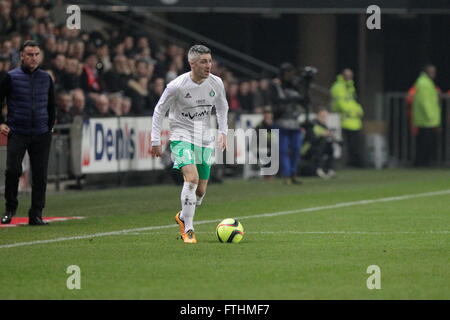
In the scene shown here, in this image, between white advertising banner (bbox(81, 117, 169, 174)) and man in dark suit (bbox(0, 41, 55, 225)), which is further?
white advertising banner (bbox(81, 117, 169, 174))

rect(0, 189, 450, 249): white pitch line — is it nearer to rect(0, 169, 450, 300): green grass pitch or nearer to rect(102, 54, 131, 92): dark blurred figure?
rect(0, 169, 450, 300): green grass pitch

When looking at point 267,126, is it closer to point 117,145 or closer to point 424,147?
point 117,145

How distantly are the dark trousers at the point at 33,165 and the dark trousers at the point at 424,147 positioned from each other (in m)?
18.2

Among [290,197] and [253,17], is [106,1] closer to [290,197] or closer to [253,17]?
[253,17]

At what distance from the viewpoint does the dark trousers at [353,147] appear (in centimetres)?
3328

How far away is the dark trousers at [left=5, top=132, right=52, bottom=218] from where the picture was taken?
1677cm

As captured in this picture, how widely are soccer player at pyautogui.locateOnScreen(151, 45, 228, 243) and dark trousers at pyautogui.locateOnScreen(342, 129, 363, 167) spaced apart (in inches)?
736

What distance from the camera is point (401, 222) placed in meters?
16.9

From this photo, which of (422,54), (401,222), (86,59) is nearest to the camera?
(401,222)

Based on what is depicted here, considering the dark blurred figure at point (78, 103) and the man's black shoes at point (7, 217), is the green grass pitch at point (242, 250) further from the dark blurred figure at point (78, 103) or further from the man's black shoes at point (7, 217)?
the dark blurred figure at point (78, 103)

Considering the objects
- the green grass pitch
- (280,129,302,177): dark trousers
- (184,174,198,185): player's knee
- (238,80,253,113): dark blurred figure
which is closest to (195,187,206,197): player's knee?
the green grass pitch

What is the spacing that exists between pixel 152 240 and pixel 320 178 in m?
14.1

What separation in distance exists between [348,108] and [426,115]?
2.24 metres

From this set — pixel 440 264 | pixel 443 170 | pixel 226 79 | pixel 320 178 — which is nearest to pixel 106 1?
pixel 226 79
